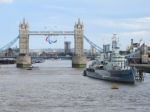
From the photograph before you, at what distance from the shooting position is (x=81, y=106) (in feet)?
186

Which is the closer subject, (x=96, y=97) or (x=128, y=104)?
(x=128, y=104)

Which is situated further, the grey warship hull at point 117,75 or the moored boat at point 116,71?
the moored boat at point 116,71

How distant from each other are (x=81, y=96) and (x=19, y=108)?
46.5 ft

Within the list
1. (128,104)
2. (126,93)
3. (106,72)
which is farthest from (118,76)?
(128,104)

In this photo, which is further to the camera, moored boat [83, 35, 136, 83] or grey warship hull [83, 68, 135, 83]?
moored boat [83, 35, 136, 83]

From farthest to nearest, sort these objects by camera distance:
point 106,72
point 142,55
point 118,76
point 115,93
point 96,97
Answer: point 142,55 < point 106,72 < point 118,76 < point 115,93 < point 96,97

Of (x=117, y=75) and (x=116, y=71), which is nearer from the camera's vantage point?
(x=116, y=71)

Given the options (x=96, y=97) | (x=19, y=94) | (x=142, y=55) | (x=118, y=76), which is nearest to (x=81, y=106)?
(x=96, y=97)

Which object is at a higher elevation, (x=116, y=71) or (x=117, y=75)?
(x=116, y=71)

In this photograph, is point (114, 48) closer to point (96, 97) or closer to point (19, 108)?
point (96, 97)

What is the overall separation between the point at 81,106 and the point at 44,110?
455 centimetres

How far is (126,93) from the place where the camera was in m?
73.9

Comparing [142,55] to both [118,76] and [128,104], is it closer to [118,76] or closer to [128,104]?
[118,76]

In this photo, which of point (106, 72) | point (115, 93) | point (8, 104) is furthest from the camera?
point (106, 72)
